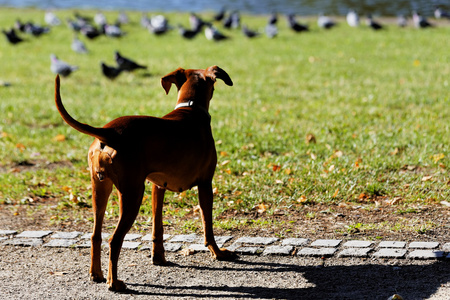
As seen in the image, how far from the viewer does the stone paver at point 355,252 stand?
15.1 feet

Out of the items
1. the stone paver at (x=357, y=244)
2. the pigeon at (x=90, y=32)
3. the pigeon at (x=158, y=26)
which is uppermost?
the pigeon at (x=158, y=26)

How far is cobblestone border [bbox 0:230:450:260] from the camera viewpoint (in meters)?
4.62

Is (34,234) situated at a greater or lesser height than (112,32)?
lesser

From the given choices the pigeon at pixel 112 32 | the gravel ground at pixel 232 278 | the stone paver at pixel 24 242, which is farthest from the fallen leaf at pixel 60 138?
the pigeon at pixel 112 32

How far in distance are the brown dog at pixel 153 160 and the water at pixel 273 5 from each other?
2213 centimetres

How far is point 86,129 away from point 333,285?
6.10 ft

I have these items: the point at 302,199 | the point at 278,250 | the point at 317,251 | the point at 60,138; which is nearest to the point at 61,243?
the point at 278,250

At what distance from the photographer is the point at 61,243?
5.13 meters

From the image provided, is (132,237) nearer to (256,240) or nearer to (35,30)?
(256,240)

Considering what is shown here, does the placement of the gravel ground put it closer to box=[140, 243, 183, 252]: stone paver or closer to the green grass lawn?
box=[140, 243, 183, 252]: stone paver

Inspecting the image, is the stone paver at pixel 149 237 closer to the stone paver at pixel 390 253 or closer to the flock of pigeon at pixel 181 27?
the stone paver at pixel 390 253

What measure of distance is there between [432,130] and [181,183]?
4808 millimetres

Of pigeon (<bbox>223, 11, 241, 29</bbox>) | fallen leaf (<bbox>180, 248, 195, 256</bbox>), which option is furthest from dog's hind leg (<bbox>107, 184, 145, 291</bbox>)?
pigeon (<bbox>223, 11, 241, 29</bbox>)

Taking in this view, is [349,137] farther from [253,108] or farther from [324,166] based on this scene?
[253,108]
